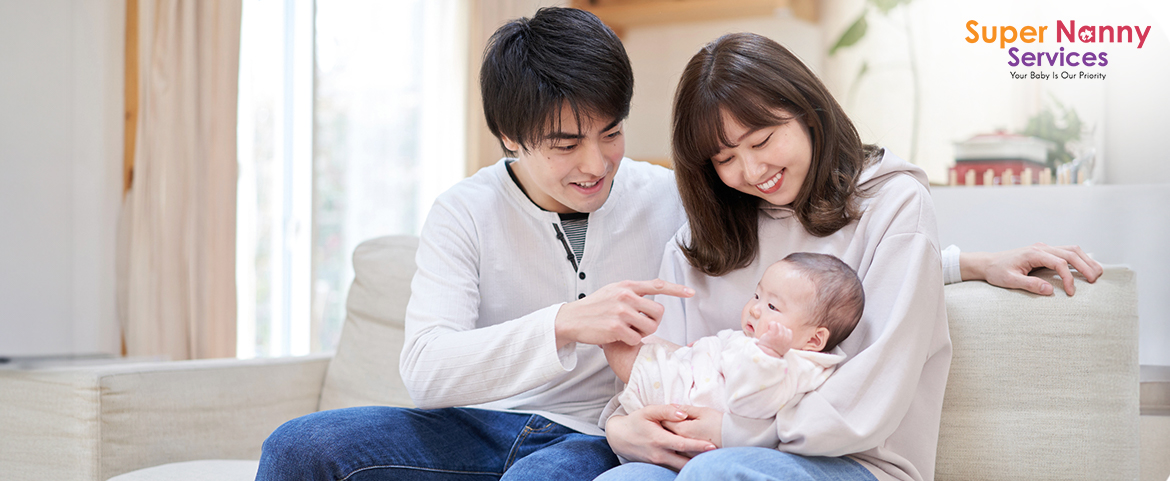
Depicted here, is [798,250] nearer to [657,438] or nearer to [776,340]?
[776,340]

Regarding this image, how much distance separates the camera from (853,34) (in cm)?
375

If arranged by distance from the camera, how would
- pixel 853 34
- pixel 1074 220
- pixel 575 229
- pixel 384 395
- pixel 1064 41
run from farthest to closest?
pixel 853 34
pixel 1064 41
pixel 1074 220
pixel 384 395
pixel 575 229

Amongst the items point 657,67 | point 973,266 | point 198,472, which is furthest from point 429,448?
point 657,67

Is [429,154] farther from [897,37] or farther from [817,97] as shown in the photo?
[817,97]

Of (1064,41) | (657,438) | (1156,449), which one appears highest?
(1064,41)

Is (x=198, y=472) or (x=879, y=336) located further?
(x=198, y=472)

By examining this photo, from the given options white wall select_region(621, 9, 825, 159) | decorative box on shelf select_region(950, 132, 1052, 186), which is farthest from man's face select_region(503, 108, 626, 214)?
white wall select_region(621, 9, 825, 159)

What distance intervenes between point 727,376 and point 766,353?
0.22 feet

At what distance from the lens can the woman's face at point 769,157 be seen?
126cm

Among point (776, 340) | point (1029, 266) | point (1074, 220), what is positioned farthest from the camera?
point (1074, 220)

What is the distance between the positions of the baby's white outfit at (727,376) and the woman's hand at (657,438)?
0.04 meters

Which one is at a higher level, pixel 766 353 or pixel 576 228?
pixel 576 228

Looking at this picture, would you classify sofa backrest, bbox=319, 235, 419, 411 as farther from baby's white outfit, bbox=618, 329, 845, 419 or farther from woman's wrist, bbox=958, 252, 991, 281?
woman's wrist, bbox=958, 252, 991, 281

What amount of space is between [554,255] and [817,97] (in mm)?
547
